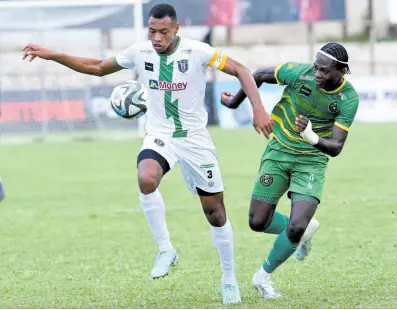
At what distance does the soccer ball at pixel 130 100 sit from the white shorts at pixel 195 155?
1.12 ft

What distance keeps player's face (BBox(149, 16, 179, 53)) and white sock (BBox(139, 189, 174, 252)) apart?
1.21 meters

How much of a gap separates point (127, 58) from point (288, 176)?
1.71 metres

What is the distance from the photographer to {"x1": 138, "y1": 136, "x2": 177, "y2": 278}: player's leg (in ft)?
27.4

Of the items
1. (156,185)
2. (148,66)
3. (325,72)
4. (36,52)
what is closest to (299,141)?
(325,72)

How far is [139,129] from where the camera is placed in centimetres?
2733

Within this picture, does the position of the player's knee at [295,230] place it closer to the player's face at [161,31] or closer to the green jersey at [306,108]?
the green jersey at [306,108]

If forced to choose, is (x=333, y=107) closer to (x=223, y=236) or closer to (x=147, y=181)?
(x=223, y=236)

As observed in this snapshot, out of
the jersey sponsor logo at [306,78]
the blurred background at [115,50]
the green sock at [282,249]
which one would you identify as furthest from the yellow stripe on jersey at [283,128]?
the blurred background at [115,50]

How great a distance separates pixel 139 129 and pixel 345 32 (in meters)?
16.3

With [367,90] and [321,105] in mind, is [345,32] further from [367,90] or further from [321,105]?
[321,105]

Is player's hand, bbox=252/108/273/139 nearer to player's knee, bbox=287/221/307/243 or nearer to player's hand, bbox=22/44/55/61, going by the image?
player's knee, bbox=287/221/307/243

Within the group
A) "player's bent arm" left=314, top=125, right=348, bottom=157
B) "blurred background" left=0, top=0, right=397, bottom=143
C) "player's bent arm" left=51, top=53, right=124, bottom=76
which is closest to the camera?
"player's bent arm" left=314, top=125, right=348, bottom=157

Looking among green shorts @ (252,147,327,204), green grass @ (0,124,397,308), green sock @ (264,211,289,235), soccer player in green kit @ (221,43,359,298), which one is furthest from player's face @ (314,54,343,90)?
green grass @ (0,124,397,308)

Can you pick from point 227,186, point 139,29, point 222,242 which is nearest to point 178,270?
point 222,242
